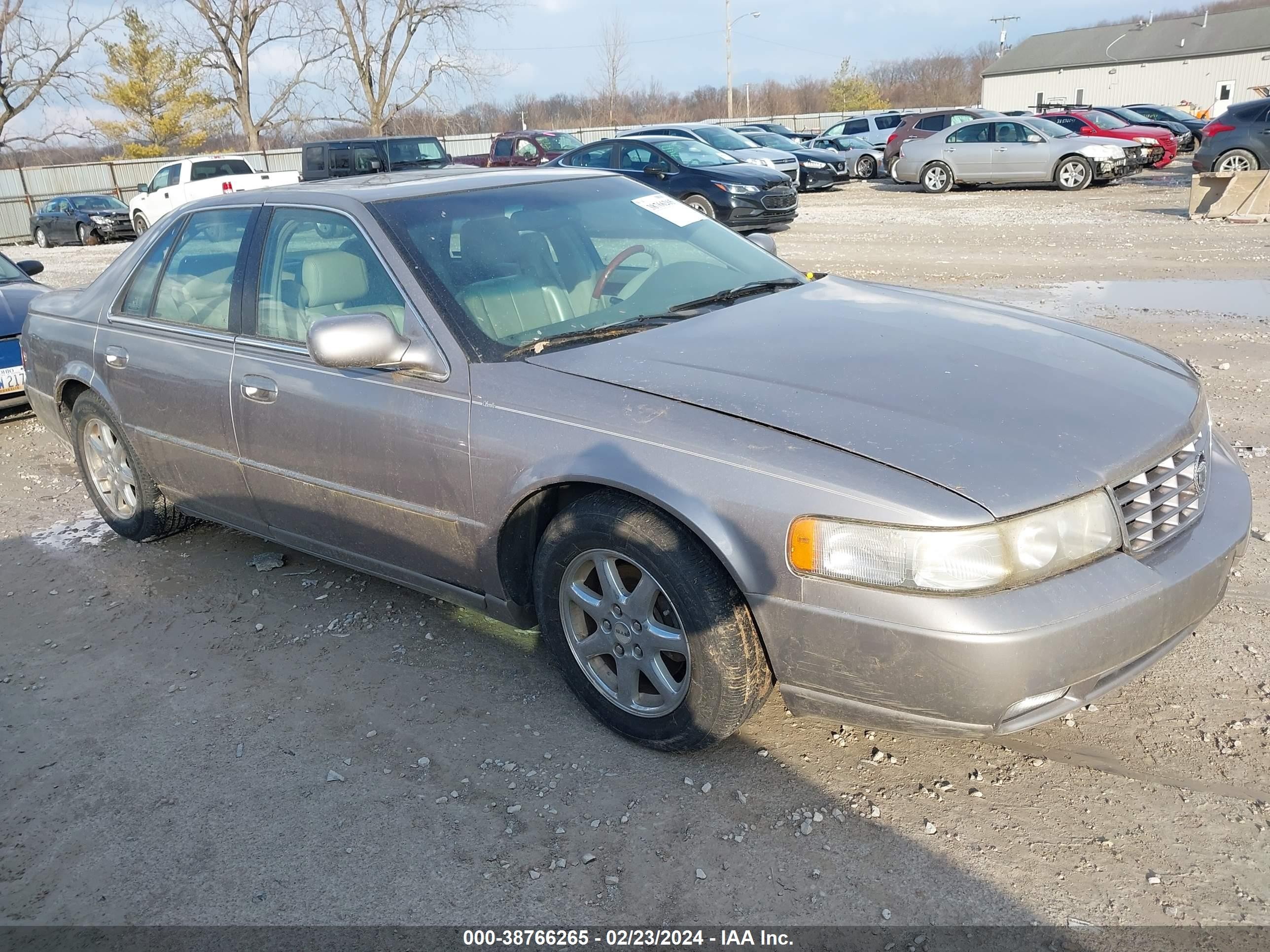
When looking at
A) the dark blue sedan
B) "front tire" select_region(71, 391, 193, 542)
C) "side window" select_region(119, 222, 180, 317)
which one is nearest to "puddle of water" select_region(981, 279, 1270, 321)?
the dark blue sedan

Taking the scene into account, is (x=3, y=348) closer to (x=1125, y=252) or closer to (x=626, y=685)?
(x=626, y=685)

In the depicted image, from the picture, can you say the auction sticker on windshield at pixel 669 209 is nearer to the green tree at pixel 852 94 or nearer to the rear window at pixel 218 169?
the rear window at pixel 218 169

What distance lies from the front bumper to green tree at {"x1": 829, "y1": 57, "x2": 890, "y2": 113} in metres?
70.9

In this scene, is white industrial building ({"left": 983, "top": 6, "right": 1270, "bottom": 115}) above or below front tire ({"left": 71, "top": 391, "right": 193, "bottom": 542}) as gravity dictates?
above

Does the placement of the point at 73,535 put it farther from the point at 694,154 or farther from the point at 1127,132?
the point at 1127,132

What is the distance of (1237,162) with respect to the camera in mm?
17531

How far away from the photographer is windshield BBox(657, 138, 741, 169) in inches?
640

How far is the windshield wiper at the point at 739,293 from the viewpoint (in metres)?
3.62

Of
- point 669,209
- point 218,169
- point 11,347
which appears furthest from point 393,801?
point 218,169

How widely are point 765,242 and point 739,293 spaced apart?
0.90 metres

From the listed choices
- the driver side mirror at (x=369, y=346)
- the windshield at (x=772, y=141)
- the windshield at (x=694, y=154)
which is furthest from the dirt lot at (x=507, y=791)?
the windshield at (x=772, y=141)

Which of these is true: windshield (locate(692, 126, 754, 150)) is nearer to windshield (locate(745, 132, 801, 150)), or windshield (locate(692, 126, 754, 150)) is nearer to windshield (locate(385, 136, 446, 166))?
windshield (locate(745, 132, 801, 150))

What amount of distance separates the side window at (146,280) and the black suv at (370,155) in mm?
16978

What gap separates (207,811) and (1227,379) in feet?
20.5
